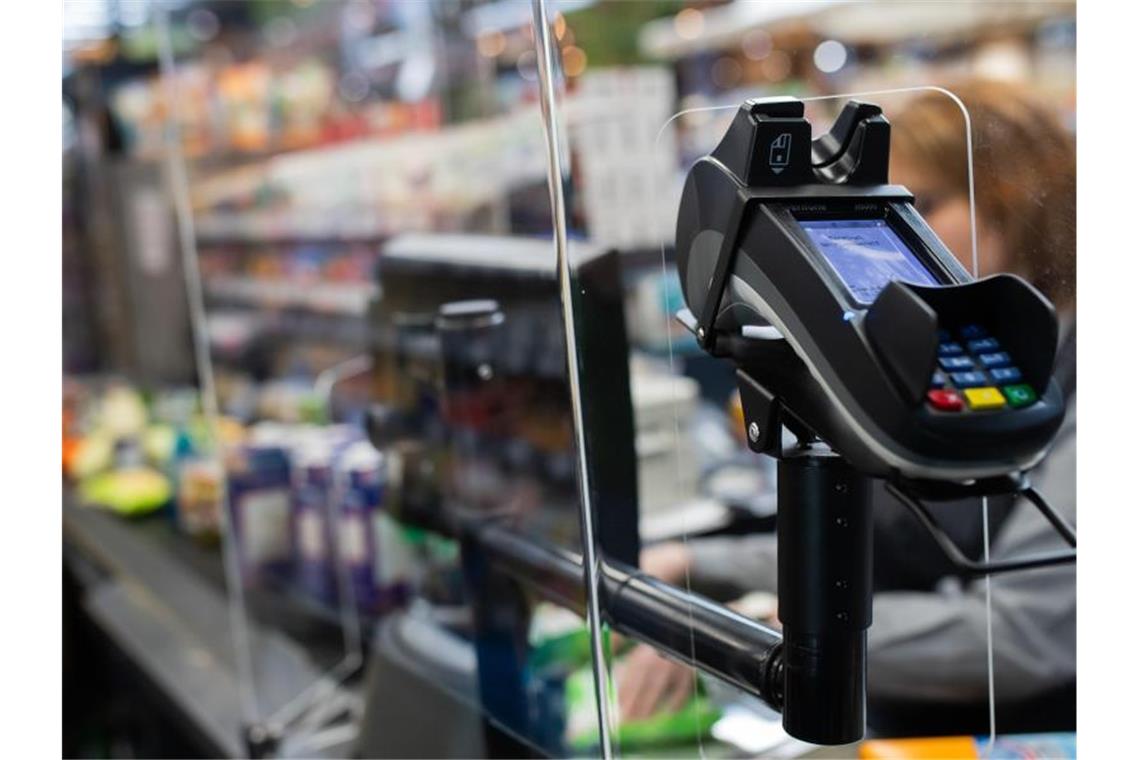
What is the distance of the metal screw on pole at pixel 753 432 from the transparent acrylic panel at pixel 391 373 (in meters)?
0.21

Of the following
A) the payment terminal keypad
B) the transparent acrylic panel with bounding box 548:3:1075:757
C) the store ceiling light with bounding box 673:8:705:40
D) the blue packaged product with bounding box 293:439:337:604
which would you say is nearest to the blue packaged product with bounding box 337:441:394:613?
the blue packaged product with bounding box 293:439:337:604

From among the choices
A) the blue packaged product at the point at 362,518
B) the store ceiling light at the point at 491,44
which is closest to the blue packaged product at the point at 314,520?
the blue packaged product at the point at 362,518

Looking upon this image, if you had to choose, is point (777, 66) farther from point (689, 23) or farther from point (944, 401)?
point (944, 401)

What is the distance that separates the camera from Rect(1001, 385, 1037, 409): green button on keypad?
462mm

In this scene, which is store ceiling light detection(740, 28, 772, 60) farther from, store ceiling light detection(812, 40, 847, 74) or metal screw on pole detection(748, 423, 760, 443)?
metal screw on pole detection(748, 423, 760, 443)

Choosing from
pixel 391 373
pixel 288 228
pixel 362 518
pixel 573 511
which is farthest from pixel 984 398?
pixel 288 228

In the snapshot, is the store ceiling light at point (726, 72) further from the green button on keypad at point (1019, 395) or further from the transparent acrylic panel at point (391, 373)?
the green button on keypad at point (1019, 395)

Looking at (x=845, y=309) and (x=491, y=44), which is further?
(x=491, y=44)

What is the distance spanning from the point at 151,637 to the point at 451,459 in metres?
1.57

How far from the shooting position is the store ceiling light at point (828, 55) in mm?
4371

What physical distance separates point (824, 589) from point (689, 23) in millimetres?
4313

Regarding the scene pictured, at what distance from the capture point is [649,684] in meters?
0.89
